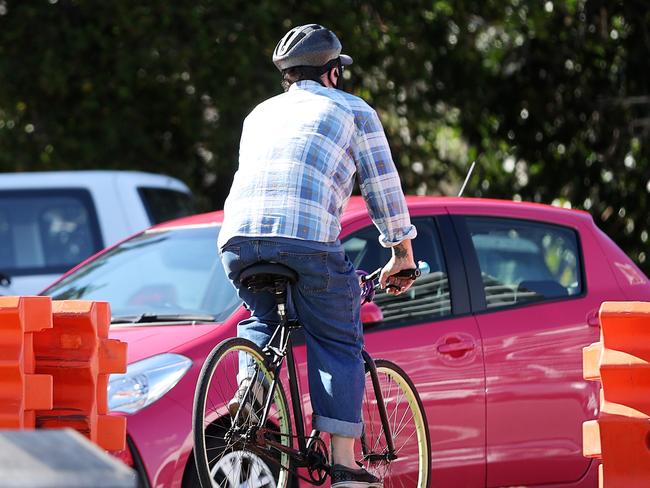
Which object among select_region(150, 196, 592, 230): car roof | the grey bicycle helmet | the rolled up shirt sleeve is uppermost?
the grey bicycle helmet

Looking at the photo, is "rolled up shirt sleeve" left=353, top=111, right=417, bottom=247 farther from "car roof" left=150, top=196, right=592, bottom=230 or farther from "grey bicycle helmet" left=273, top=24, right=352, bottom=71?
"car roof" left=150, top=196, right=592, bottom=230

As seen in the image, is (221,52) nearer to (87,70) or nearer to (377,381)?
(87,70)

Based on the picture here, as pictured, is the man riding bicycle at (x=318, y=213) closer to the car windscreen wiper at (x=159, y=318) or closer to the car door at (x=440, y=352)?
the car windscreen wiper at (x=159, y=318)

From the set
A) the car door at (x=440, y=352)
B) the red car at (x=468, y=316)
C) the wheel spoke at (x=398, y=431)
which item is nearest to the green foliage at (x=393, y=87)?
the red car at (x=468, y=316)

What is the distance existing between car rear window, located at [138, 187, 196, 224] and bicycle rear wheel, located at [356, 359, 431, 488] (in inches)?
230

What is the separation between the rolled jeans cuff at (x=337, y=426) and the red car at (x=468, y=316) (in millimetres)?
822

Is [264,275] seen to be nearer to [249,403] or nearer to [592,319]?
[249,403]

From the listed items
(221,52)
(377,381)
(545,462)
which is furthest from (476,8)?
(377,381)

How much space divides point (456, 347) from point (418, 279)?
0.39m

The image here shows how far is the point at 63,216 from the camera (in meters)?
11.2

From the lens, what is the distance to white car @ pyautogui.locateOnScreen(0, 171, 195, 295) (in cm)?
1098

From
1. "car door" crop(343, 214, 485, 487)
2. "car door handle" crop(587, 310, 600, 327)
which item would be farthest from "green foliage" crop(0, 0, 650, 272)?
"car door" crop(343, 214, 485, 487)

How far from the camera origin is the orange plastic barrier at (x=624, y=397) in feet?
17.3

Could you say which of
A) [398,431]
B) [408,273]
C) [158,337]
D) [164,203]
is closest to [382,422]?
[398,431]
